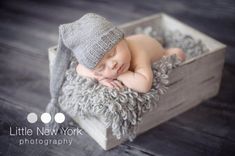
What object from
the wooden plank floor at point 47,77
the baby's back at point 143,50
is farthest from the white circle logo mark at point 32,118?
the baby's back at point 143,50

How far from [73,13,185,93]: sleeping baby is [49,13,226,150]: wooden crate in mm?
113

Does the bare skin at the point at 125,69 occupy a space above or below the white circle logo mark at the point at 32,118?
above

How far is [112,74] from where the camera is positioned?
3.72 ft

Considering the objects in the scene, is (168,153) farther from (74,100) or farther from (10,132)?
(10,132)

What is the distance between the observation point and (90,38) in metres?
1.08

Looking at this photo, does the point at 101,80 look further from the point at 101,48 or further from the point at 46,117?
the point at 46,117

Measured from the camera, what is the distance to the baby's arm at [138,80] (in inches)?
45.0

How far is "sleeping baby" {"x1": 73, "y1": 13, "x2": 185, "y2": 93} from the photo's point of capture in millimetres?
1085

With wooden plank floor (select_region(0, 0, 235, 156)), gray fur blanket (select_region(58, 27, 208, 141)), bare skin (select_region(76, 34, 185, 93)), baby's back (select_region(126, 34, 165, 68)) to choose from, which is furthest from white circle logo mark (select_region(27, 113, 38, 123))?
baby's back (select_region(126, 34, 165, 68))

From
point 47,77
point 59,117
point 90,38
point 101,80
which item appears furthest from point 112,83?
point 47,77

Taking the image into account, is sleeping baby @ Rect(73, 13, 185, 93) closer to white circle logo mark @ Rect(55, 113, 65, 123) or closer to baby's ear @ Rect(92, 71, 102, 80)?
baby's ear @ Rect(92, 71, 102, 80)

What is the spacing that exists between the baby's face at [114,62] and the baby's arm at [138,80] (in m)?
0.02

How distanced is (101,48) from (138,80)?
15 centimetres

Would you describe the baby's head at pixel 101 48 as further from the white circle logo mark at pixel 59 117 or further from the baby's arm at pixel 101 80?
the white circle logo mark at pixel 59 117
